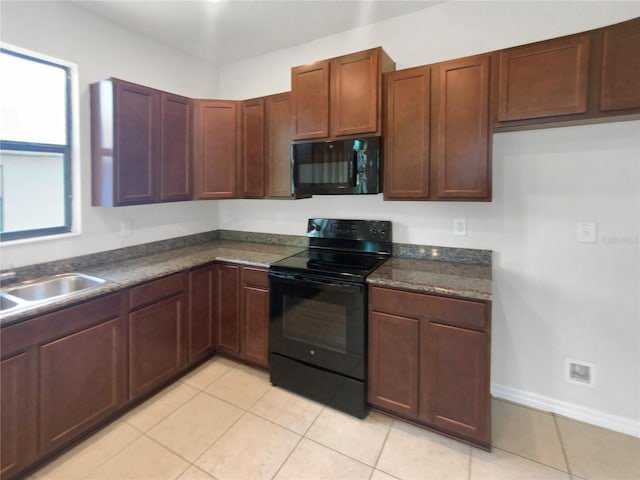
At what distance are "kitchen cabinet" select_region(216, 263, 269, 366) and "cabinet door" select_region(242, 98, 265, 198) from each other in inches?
28.9

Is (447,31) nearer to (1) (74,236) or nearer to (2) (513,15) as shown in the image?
(2) (513,15)

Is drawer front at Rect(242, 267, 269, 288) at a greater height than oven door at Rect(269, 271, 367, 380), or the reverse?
drawer front at Rect(242, 267, 269, 288)

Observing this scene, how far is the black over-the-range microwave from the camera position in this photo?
2.24 metres

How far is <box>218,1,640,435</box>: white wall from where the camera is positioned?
194cm

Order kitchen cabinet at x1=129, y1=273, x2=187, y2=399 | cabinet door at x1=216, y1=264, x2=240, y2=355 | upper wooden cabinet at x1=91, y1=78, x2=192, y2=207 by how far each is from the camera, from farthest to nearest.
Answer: cabinet door at x1=216, y1=264, x2=240, y2=355
upper wooden cabinet at x1=91, y1=78, x2=192, y2=207
kitchen cabinet at x1=129, y1=273, x2=187, y2=399

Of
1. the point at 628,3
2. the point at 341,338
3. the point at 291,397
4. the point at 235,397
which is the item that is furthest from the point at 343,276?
the point at 628,3

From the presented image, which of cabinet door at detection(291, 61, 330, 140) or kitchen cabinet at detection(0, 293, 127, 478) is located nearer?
kitchen cabinet at detection(0, 293, 127, 478)

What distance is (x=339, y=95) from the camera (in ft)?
7.64

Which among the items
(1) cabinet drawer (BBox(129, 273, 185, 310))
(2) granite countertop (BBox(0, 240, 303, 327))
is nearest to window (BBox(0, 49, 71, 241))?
(2) granite countertop (BBox(0, 240, 303, 327))

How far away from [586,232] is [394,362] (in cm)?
143

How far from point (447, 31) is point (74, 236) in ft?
9.96

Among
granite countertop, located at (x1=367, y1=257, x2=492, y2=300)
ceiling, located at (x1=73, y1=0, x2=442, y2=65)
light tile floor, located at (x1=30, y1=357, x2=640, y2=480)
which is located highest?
ceiling, located at (x1=73, y1=0, x2=442, y2=65)

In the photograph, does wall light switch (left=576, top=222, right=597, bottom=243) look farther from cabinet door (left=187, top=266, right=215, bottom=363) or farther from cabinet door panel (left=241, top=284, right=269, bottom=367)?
cabinet door (left=187, top=266, right=215, bottom=363)

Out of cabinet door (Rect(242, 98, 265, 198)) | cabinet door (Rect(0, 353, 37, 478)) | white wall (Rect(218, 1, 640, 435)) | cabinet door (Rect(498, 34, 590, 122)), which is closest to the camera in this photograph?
cabinet door (Rect(0, 353, 37, 478))
